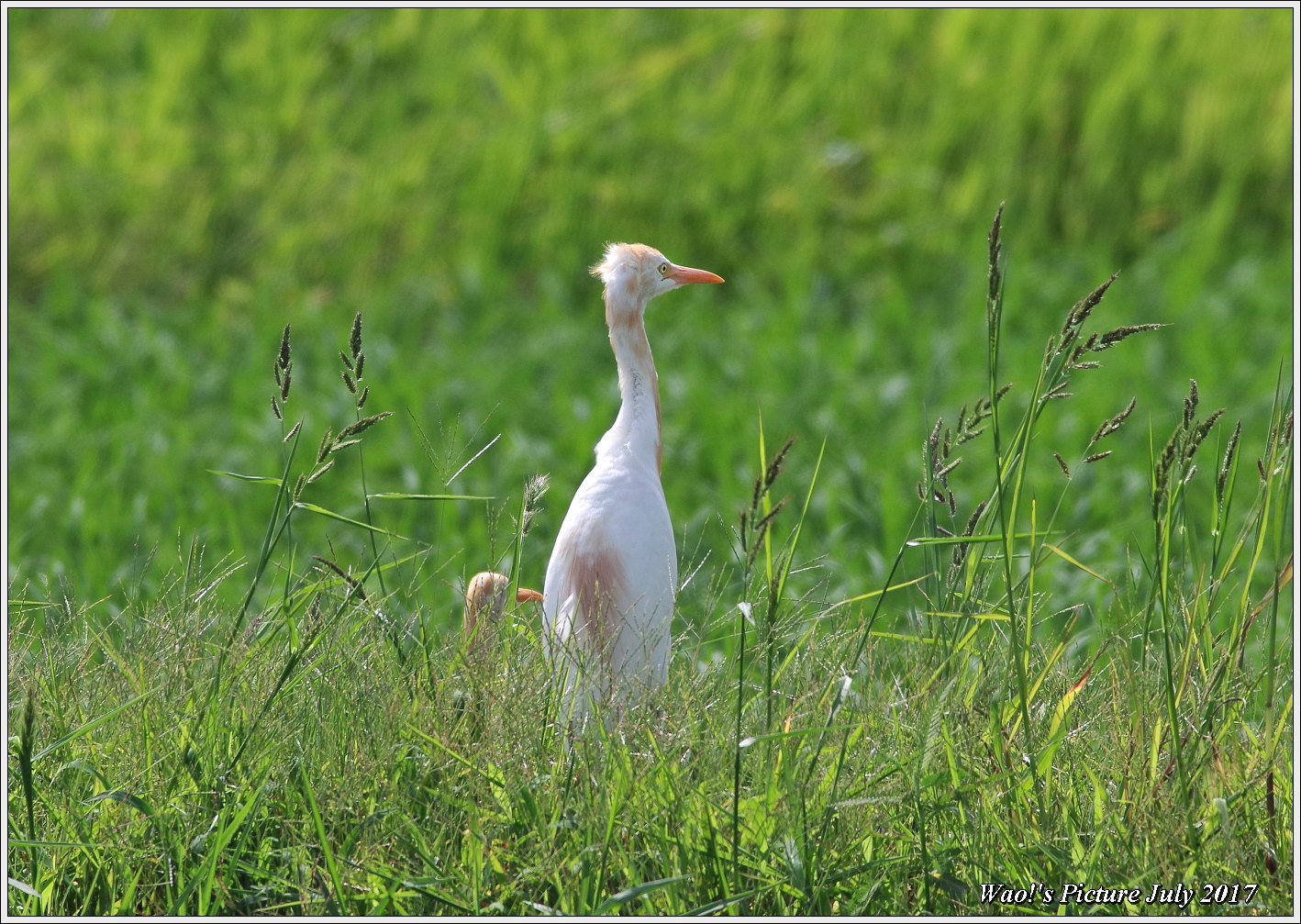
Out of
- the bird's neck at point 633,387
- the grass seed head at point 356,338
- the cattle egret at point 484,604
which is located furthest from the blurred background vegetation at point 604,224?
the grass seed head at point 356,338

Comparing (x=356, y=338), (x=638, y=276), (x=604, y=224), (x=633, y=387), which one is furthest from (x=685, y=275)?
(x=604, y=224)

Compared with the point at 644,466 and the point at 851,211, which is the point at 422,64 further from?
the point at 644,466

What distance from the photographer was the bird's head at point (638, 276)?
257cm

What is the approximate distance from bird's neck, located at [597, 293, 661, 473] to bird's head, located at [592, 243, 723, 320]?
2 centimetres

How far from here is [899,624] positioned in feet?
14.3

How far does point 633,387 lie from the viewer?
2609 mm

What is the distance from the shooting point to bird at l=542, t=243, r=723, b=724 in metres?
2.37

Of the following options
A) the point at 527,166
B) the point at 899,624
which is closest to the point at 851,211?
the point at 527,166

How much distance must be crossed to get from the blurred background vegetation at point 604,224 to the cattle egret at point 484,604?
246 centimetres

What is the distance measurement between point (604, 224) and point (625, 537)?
471 cm

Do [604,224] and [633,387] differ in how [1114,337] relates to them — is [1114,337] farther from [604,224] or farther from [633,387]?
[604,224]

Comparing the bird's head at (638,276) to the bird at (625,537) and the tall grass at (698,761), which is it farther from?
the tall grass at (698,761)

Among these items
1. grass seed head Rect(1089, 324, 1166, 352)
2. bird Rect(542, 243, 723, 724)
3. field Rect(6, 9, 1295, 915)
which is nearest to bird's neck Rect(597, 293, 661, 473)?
bird Rect(542, 243, 723, 724)

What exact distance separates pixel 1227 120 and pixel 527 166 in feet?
12.4
